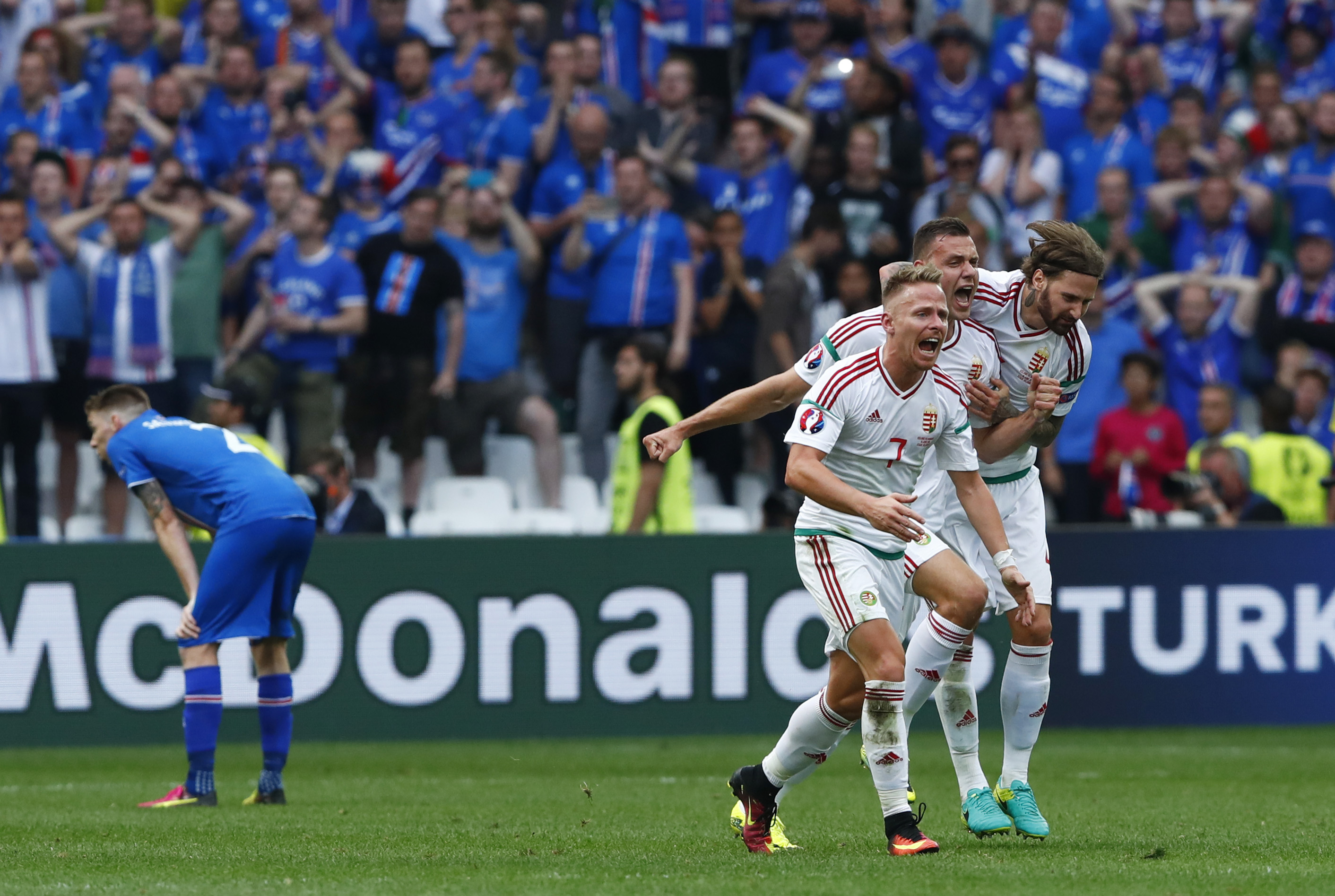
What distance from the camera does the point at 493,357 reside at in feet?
47.8

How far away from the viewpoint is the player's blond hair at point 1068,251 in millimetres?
7324

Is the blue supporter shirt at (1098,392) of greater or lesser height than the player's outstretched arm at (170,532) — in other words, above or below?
above

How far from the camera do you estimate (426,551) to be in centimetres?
1303

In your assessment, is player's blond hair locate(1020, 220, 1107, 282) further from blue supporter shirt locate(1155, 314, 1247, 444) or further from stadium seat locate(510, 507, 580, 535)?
blue supporter shirt locate(1155, 314, 1247, 444)

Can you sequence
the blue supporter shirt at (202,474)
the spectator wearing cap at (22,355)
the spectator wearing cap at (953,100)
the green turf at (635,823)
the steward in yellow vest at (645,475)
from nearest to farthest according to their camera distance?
1. the green turf at (635,823)
2. the blue supporter shirt at (202,474)
3. the steward in yellow vest at (645,475)
4. the spectator wearing cap at (22,355)
5. the spectator wearing cap at (953,100)

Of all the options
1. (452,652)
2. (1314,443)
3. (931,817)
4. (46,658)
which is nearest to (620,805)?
(931,817)

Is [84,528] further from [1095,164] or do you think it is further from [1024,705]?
[1095,164]

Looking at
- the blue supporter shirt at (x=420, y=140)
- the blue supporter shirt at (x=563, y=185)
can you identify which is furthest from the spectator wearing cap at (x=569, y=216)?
the blue supporter shirt at (x=420, y=140)

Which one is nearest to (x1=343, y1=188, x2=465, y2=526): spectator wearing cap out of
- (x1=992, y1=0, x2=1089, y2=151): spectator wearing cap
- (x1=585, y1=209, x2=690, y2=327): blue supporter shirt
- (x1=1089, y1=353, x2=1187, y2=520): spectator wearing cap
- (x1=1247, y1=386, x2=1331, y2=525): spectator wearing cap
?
(x1=585, y1=209, x2=690, y2=327): blue supporter shirt

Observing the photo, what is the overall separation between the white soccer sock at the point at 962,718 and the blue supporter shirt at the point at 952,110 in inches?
369

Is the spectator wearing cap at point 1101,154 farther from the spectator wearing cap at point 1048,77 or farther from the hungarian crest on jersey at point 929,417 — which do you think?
the hungarian crest on jersey at point 929,417

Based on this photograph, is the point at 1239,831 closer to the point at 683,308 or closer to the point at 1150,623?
the point at 1150,623

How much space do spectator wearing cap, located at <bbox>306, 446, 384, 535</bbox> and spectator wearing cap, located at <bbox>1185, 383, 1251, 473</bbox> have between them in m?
6.21

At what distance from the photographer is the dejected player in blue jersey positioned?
9.41m
